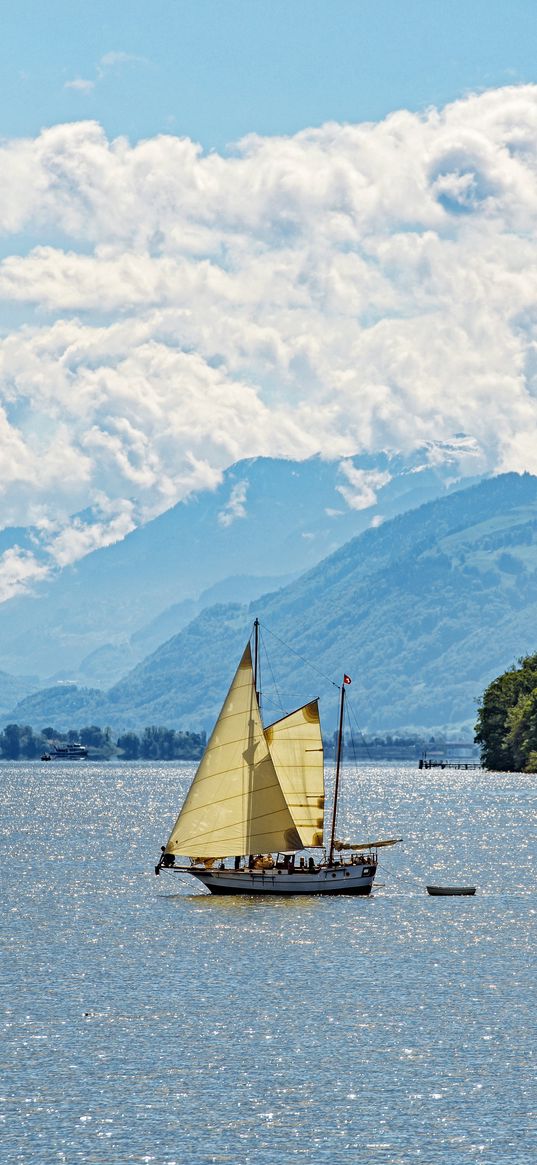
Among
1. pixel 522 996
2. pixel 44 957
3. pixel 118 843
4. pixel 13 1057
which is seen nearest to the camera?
pixel 13 1057

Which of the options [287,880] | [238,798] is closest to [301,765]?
[287,880]

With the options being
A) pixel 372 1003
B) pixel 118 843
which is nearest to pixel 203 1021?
pixel 372 1003

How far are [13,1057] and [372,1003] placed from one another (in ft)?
63.0

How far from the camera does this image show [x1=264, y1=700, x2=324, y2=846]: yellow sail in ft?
404

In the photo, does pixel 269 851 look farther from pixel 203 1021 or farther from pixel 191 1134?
pixel 191 1134

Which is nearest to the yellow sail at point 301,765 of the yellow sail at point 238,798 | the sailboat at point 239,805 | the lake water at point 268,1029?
the sailboat at point 239,805

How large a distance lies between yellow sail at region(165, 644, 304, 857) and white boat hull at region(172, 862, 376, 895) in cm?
272

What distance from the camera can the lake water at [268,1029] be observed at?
57.7m

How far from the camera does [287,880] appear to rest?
395ft

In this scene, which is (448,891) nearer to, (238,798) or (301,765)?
(301,765)

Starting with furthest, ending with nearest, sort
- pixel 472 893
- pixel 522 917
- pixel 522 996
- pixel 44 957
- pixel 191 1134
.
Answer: pixel 472 893 < pixel 522 917 < pixel 44 957 < pixel 522 996 < pixel 191 1134

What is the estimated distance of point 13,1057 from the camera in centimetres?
6919

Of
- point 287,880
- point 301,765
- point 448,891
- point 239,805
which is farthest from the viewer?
point 448,891

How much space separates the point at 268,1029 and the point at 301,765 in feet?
158
